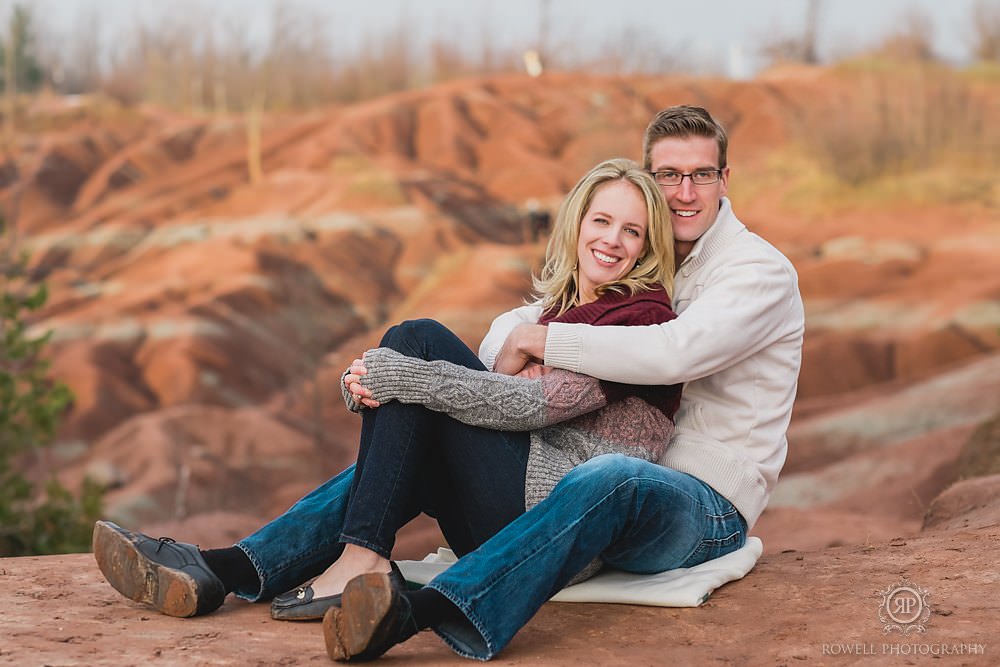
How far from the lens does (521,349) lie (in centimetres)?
317

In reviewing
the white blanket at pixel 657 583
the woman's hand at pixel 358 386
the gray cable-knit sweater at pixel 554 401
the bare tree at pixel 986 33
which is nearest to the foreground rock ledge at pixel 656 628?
the white blanket at pixel 657 583

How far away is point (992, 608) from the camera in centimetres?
290

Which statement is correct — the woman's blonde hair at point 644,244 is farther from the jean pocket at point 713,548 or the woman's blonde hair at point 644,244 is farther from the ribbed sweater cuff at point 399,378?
the jean pocket at point 713,548

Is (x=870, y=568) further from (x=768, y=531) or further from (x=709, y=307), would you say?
(x=768, y=531)

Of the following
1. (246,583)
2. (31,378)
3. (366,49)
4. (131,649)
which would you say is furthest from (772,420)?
(366,49)

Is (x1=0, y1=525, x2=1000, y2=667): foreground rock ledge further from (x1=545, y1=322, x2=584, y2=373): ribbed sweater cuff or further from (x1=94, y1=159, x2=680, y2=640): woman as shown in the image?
(x1=545, y1=322, x2=584, y2=373): ribbed sweater cuff

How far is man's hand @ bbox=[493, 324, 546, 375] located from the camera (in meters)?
3.12

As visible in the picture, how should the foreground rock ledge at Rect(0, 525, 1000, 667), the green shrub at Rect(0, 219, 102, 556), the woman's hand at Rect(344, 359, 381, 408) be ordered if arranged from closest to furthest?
the foreground rock ledge at Rect(0, 525, 1000, 667) → the woman's hand at Rect(344, 359, 381, 408) → the green shrub at Rect(0, 219, 102, 556)

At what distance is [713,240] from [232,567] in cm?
164

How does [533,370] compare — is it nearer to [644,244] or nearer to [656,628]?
[644,244]

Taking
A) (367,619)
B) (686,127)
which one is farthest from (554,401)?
(686,127)

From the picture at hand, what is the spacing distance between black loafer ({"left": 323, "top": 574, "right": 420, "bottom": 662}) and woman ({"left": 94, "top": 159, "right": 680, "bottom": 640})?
0.08m

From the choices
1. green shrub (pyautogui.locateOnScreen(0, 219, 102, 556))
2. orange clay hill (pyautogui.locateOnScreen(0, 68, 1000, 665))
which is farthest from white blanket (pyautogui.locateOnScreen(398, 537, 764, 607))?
green shrub (pyautogui.locateOnScreen(0, 219, 102, 556))

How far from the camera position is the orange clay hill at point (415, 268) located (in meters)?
11.3
